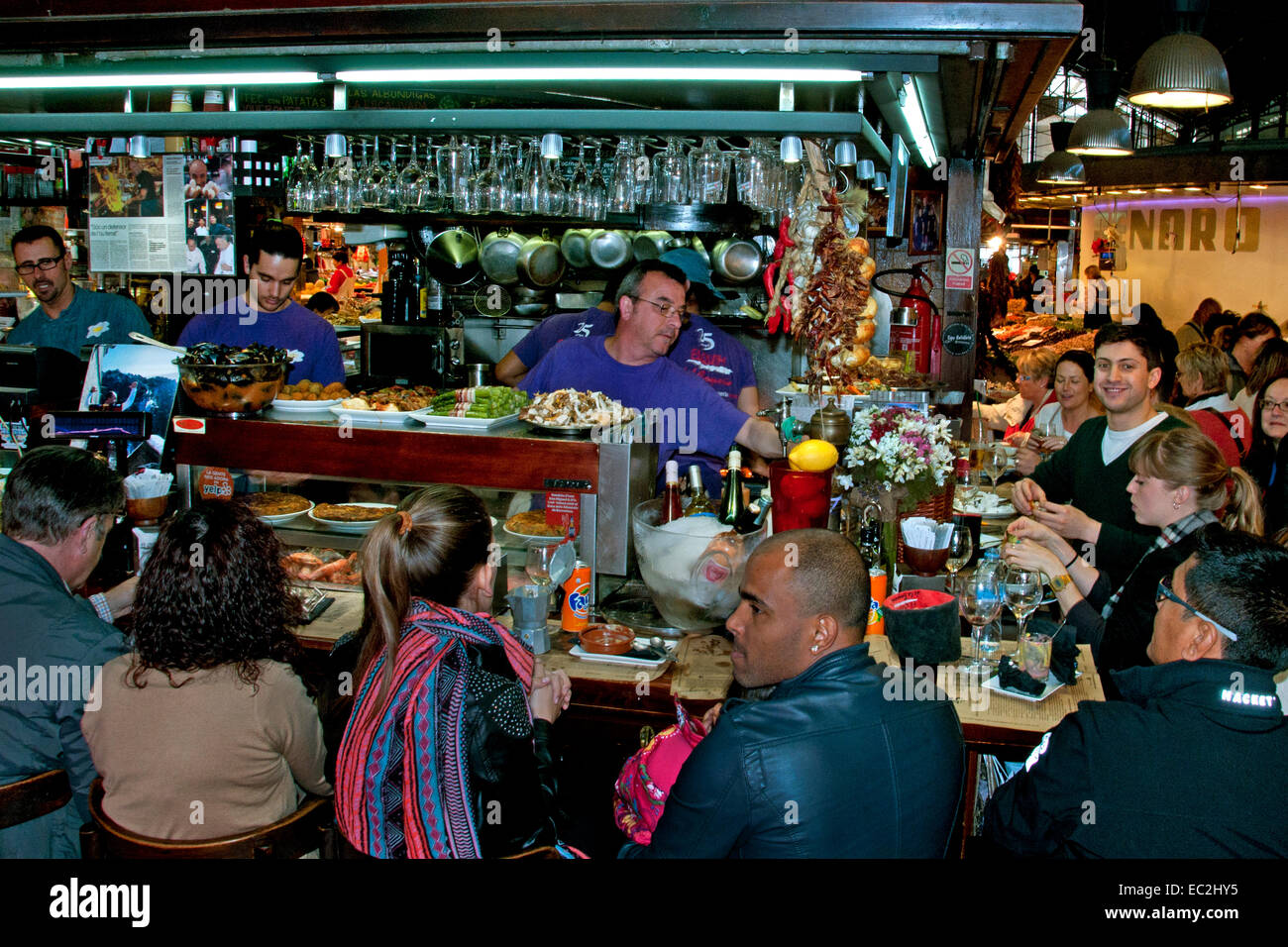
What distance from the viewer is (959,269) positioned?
25.0 feet

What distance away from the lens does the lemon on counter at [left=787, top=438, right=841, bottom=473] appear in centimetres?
317

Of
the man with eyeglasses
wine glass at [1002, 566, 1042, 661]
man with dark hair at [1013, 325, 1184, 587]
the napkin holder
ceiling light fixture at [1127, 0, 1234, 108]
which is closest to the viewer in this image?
the napkin holder

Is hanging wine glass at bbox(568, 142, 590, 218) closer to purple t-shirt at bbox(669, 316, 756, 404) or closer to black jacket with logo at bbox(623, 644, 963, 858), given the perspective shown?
purple t-shirt at bbox(669, 316, 756, 404)

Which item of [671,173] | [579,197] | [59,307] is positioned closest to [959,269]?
[671,173]

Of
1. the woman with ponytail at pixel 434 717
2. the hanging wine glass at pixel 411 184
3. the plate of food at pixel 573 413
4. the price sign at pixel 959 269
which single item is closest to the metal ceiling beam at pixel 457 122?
the hanging wine glass at pixel 411 184

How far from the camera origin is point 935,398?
23.4 ft

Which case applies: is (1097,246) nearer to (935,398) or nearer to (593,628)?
(935,398)

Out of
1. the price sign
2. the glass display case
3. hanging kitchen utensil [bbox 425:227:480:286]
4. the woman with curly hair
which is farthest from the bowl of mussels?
the price sign

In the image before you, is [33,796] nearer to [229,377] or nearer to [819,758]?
[229,377]

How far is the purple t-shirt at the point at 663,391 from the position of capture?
429 cm

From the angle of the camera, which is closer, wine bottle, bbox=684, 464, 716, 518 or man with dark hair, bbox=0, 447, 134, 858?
man with dark hair, bbox=0, 447, 134, 858

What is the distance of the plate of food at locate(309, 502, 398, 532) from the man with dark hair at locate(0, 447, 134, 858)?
739 mm

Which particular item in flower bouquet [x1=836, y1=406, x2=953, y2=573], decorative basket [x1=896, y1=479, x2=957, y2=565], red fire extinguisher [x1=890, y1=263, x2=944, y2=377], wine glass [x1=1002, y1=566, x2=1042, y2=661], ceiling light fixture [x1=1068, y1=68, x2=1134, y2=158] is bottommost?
wine glass [x1=1002, y1=566, x2=1042, y2=661]
